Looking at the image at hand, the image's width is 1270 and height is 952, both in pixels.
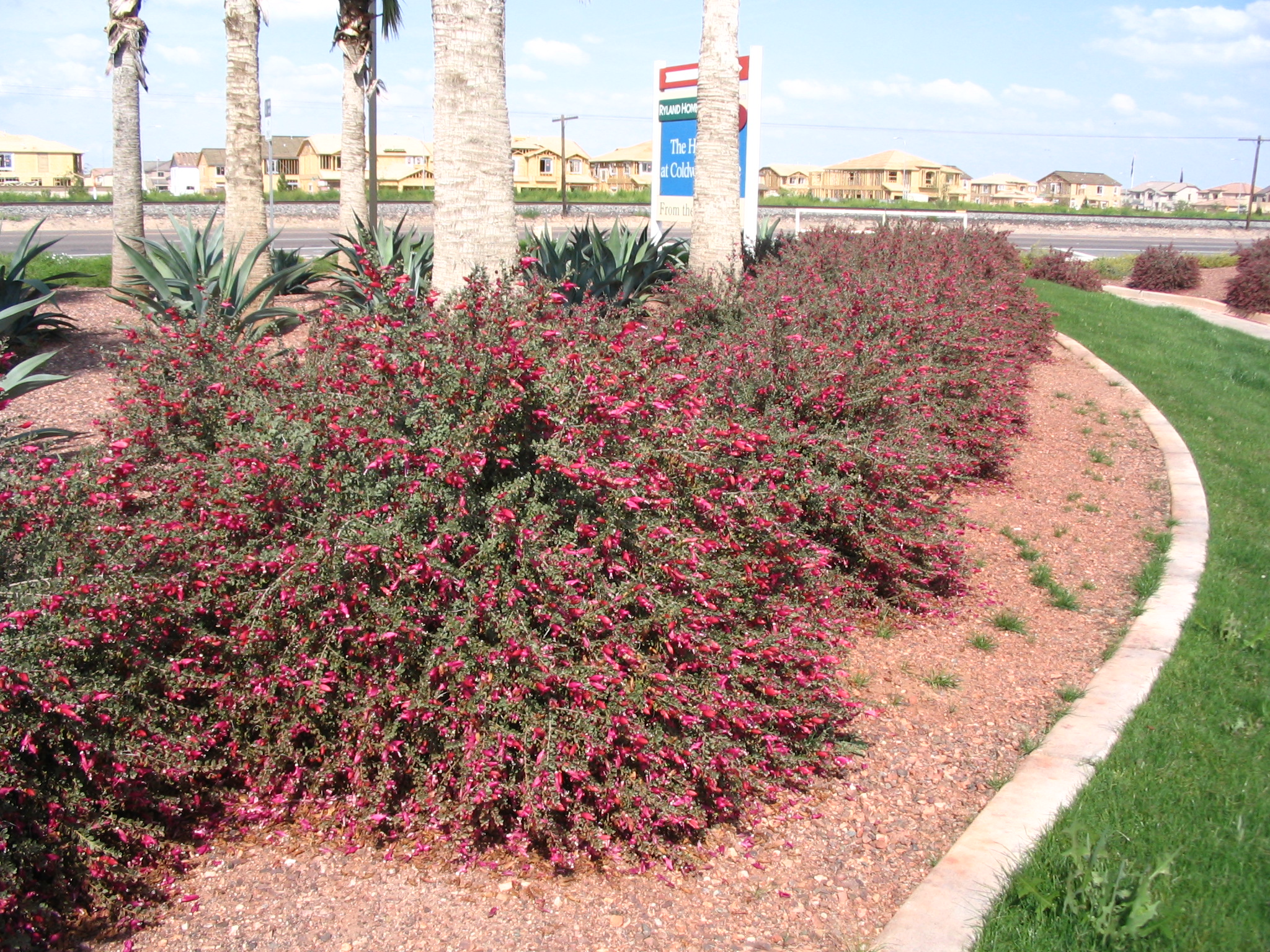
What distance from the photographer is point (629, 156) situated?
84.2 metres

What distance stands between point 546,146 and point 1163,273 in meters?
66.5

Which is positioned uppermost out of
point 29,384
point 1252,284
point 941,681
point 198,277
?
point 1252,284

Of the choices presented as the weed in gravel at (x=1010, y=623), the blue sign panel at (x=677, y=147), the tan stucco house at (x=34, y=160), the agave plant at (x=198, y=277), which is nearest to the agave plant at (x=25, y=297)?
the agave plant at (x=198, y=277)

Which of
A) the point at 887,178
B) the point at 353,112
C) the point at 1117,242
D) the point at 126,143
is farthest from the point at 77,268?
the point at 887,178

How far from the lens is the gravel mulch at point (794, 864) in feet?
10.0

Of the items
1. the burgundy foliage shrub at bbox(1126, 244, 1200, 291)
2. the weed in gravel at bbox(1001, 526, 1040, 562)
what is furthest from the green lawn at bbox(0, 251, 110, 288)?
the burgundy foliage shrub at bbox(1126, 244, 1200, 291)

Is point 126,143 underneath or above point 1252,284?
above

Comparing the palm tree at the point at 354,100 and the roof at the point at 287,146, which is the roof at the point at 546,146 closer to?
the roof at the point at 287,146

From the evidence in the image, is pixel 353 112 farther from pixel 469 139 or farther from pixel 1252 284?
pixel 1252 284

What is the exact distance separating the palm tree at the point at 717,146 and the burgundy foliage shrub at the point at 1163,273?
65.2 feet

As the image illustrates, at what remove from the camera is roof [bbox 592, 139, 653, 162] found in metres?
81.4

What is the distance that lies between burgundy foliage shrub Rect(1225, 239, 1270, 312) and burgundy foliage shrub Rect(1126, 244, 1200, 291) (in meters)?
1.59

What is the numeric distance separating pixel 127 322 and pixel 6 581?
7439 millimetres

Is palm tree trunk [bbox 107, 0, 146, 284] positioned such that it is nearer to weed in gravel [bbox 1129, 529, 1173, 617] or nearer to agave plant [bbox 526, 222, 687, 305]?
agave plant [bbox 526, 222, 687, 305]
